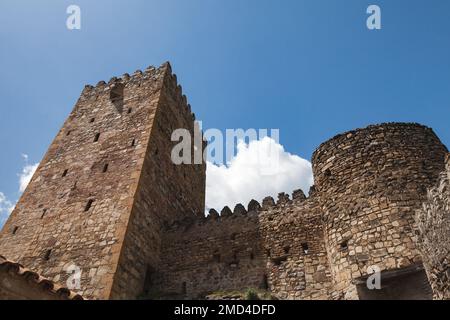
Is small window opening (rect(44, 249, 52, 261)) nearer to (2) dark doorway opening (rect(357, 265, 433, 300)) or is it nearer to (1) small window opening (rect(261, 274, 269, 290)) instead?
(1) small window opening (rect(261, 274, 269, 290))

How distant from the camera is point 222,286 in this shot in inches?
416

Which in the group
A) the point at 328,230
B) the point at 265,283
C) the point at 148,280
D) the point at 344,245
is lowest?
the point at 265,283

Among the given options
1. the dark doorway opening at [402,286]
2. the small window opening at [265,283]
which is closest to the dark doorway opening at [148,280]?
the small window opening at [265,283]

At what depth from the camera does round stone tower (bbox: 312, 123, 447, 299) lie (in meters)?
8.09

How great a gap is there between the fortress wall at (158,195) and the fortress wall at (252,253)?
0.77 m

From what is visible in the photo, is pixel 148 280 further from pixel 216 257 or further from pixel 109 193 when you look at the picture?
pixel 109 193

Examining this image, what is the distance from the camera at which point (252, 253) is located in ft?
35.9

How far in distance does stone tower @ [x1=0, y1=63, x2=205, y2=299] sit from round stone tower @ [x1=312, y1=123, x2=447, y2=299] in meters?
5.34

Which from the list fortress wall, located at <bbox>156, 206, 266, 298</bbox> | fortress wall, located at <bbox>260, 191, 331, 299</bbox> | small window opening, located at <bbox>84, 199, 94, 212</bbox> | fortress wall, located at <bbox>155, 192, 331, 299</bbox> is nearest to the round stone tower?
fortress wall, located at <bbox>260, 191, 331, 299</bbox>

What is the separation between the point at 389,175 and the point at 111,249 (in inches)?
290

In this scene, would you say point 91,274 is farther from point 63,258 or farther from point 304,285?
point 304,285

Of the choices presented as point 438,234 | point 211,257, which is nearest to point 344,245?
point 438,234

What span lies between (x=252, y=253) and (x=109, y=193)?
4748 mm

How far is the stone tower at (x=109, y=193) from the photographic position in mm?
10141
